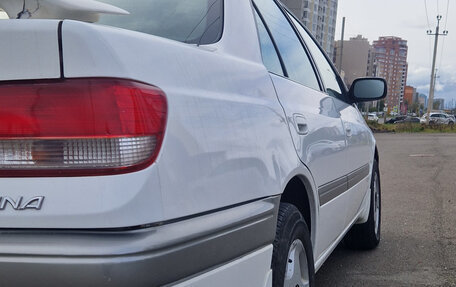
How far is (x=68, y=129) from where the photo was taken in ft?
4.26

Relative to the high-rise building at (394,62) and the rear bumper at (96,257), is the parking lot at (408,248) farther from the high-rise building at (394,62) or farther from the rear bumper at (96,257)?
the high-rise building at (394,62)

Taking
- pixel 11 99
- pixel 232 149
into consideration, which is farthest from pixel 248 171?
pixel 11 99

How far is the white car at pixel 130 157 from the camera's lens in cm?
123

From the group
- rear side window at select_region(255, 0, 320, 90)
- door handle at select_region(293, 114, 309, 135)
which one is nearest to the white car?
door handle at select_region(293, 114, 309, 135)

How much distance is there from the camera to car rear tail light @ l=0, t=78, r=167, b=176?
4.25 feet

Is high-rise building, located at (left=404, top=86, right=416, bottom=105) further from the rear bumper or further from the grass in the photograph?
the rear bumper

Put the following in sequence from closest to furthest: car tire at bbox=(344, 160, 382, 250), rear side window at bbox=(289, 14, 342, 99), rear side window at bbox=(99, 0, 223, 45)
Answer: rear side window at bbox=(99, 0, 223, 45) → rear side window at bbox=(289, 14, 342, 99) → car tire at bbox=(344, 160, 382, 250)

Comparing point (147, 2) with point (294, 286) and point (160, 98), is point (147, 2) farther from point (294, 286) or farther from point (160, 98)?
point (294, 286)

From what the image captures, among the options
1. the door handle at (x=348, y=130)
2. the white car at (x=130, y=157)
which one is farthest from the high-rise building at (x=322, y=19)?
the white car at (x=130, y=157)

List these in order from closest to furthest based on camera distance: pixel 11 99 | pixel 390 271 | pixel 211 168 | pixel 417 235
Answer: pixel 11 99, pixel 211 168, pixel 390 271, pixel 417 235

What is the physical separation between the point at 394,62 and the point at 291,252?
10737 cm

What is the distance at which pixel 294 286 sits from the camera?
2.26 metres

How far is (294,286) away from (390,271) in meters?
2.00

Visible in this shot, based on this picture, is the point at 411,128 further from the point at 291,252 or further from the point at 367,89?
the point at 291,252
